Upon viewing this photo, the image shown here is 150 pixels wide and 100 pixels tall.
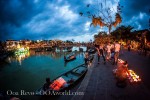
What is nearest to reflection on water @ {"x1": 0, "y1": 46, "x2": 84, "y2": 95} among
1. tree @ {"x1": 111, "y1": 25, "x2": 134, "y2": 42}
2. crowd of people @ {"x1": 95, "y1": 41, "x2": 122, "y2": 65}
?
crowd of people @ {"x1": 95, "y1": 41, "x2": 122, "y2": 65}

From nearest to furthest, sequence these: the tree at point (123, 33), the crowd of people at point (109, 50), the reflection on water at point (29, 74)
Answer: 1. the crowd of people at point (109, 50)
2. the reflection on water at point (29, 74)
3. the tree at point (123, 33)

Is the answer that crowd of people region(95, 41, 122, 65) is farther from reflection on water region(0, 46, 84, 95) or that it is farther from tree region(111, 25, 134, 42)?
tree region(111, 25, 134, 42)

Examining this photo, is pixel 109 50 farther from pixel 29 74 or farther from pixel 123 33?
pixel 123 33

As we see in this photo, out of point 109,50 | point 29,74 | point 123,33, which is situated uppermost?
point 123,33

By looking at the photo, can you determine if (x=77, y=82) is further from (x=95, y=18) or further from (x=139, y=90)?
(x=95, y=18)

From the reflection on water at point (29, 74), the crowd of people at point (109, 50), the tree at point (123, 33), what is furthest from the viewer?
the tree at point (123, 33)

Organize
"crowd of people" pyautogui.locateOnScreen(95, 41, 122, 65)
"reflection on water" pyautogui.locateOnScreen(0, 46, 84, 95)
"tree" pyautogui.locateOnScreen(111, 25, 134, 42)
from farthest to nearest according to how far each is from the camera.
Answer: "tree" pyautogui.locateOnScreen(111, 25, 134, 42), "reflection on water" pyautogui.locateOnScreen(0, 46, 84, 95), "crowd of people" pyautogui.locateOnScreen(95, 41, 122, 65)

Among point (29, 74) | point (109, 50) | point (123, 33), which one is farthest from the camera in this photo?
point (123, 33)

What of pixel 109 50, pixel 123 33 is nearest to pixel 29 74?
pixel 109 50

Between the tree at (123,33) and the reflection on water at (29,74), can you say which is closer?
the reflection on water at (29,74)

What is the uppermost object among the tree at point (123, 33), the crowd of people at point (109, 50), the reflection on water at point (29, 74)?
the tree at point (123, 33)

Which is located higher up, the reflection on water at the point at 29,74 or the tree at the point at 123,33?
the tree at the point at 123,33

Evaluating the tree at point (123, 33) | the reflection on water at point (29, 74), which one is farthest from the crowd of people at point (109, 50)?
the tree at point (123, 33)

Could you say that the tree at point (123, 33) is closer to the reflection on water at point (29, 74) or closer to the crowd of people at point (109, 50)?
the reflection on water at point (29, 74)
